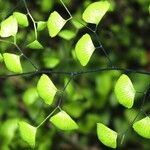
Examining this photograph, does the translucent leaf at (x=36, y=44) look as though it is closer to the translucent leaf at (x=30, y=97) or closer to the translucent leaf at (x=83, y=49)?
the translucent leaf at (x=83, y=49)

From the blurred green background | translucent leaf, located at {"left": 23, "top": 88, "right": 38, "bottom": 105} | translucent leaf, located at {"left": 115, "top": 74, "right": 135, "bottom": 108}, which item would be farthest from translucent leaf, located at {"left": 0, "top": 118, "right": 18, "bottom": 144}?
translucent leaf, located at {"left": 115, "top": 74, "right": 135, "bottom": 108}

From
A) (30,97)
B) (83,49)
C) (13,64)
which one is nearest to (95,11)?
(83,49)

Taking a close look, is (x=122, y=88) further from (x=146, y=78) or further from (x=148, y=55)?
(x=148, y=55)

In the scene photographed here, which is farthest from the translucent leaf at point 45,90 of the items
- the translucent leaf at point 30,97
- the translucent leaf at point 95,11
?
the translucent leaf at point 30,97

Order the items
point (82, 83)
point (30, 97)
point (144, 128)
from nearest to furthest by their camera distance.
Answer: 1. point (144, 128)
2. point (30, 97)
3. point (82, 83)

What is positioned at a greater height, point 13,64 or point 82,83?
point 13,64

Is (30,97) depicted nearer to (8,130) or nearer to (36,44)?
(8,130)

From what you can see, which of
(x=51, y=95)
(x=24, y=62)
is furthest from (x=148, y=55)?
(x=51, y=95)
